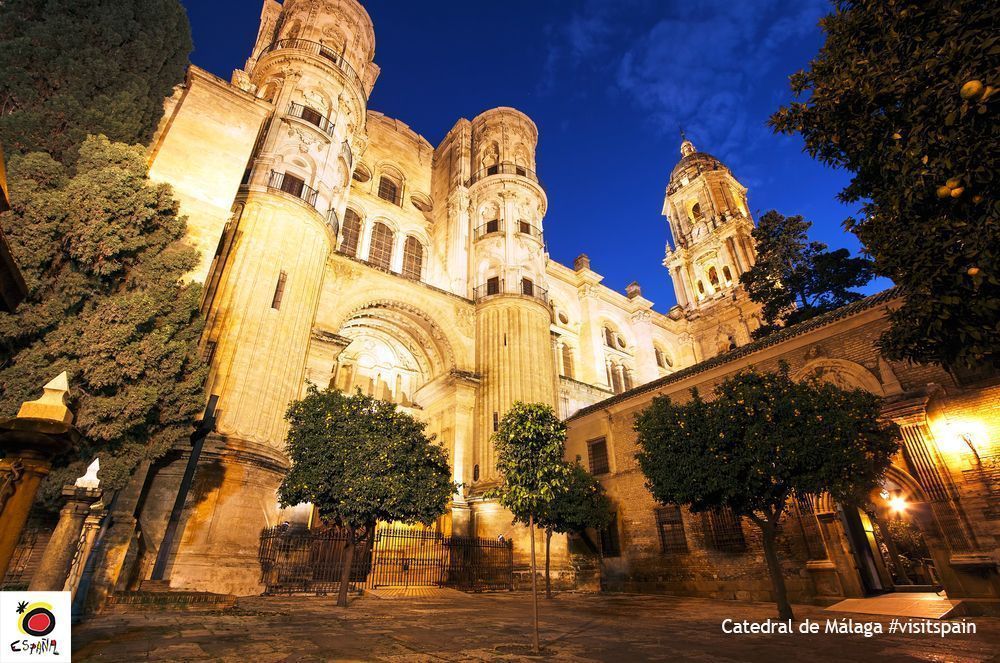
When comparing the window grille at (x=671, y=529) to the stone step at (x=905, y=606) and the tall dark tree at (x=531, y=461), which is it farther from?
the tall dark tree at (x=531, y=461)

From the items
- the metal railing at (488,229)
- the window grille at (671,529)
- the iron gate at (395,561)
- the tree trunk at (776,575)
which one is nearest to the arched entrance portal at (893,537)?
the window grille at (671,529)

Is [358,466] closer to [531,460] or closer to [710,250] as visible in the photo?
[531,460]

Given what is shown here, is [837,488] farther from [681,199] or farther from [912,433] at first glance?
[681,199]

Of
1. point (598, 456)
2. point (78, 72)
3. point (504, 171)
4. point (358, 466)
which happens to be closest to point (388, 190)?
point (504, 171)

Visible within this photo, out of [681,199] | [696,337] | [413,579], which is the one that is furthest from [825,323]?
[681,199]

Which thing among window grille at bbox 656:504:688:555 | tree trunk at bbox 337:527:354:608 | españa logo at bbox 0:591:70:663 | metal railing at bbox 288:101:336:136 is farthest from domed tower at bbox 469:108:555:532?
españa logo at bbox 0:591:70:663

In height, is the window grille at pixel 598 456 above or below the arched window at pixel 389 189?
below

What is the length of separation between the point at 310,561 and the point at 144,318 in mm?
8478

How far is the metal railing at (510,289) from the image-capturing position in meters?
23.2

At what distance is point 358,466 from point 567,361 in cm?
2096

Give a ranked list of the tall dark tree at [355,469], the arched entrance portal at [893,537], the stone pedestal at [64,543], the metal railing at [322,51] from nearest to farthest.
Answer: the stone pedestal at [64,543] < the tall dark tree at [355,469] < the arched entrance portal at [893,537] < the metal railing at [322,51]

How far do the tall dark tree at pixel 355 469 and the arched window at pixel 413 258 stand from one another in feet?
49.1

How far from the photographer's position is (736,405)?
10641mm

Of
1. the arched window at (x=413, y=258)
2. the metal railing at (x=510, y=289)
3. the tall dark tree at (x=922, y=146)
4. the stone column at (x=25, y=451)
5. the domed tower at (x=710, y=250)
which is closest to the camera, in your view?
the stone column at (x=25, y=451)
